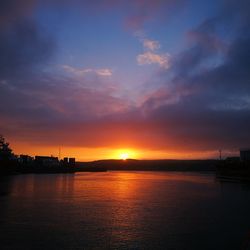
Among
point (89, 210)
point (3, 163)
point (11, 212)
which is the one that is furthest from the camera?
point (3, 163)

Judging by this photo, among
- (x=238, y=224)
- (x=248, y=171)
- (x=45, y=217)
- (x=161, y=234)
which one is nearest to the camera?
(x=161, y=234)

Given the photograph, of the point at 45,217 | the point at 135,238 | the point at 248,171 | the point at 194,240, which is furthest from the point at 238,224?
the point at 248,171

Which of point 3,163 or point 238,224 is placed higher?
point 3,163

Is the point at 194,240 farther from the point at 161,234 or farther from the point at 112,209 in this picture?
→ the point at 112,209

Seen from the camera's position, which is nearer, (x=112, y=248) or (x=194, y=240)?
(x=112, y=248)

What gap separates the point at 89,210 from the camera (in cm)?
4325

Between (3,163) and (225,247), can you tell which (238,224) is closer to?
(225,247)

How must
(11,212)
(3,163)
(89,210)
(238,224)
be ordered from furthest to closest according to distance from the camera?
(3,163) < (89,210) < (11,212) < (238,224)

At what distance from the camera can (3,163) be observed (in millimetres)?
172250

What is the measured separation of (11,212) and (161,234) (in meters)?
19.8

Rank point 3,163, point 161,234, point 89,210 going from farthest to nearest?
point 3,163 → point 89,210 → point 161,234

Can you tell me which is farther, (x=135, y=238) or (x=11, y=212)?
(x=11, y=212)

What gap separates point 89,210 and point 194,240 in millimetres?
19242

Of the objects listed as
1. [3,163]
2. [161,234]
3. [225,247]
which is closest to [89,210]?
[161,234]
